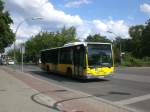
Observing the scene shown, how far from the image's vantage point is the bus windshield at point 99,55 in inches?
1127

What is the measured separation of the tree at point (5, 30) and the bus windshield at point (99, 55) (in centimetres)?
1960

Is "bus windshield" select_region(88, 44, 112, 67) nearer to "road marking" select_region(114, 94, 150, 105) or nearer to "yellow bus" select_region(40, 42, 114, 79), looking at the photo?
"yellow bus" select_region(40, 42, 114, 79)

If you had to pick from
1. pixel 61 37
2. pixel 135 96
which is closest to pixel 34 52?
pixel 61 37

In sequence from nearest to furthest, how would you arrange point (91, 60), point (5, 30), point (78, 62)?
1. point (91, 60)
2. point (78, 62)
3. point (5, 30)

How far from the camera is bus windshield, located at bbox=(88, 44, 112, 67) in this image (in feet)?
93.9

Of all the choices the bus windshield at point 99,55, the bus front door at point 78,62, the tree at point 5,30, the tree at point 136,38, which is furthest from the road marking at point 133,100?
the tree at point 136,38

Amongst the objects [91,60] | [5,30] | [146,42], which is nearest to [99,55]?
[91,60]

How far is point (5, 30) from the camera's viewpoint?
47.5 metres

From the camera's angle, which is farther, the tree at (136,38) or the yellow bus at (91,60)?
the tree at (136,38)

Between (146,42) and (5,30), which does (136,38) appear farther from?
(5,30)

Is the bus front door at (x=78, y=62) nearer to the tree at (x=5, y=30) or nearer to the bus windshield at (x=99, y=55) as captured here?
the bus windshield at (x=99, y=55)

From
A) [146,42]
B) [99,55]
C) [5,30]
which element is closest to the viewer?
[99,55]

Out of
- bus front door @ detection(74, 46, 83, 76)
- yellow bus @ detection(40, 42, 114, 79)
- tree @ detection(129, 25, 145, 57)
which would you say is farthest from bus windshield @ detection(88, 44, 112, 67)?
tree @ detection(129, 25, 145, 57)

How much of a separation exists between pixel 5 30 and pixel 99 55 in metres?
Result: 21.2
